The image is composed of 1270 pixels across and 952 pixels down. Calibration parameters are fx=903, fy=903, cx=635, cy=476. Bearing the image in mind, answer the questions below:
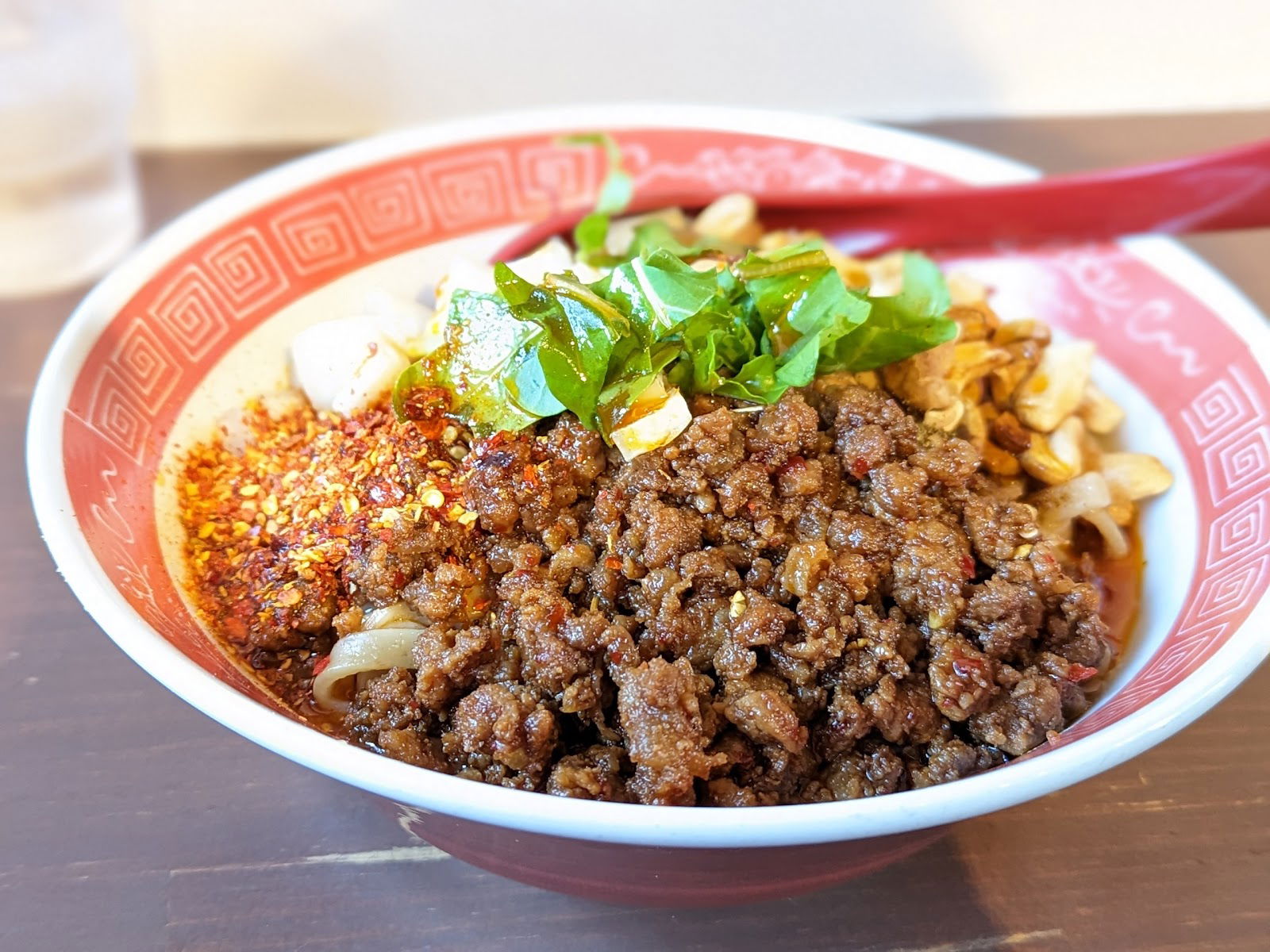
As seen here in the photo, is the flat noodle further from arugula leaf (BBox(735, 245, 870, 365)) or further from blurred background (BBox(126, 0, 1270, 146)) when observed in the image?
blurred background (BBox(126, 0, 1270, 146))

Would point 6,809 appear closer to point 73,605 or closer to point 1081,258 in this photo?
point 73,605

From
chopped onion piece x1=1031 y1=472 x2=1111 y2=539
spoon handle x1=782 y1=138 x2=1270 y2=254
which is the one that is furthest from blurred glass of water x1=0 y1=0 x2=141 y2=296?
chopped onion piece x1=1031 y1=472 x2=1111 y2=539

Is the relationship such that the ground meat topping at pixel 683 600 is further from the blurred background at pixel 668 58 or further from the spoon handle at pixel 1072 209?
the blurred background at pixel 668 58

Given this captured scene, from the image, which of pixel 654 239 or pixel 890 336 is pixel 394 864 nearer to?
pixel 890 336

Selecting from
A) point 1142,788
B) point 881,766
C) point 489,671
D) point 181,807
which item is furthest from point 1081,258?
point 181,807

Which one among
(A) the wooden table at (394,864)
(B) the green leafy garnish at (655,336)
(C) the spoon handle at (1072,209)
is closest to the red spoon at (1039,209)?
(C) the spoon handle at (1072,209)

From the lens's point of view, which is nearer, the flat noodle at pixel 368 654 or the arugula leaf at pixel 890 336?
the flat noodle at pixel 368 654

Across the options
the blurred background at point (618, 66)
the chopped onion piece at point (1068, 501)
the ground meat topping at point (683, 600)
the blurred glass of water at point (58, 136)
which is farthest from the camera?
the blurred background at point (618, 66)
